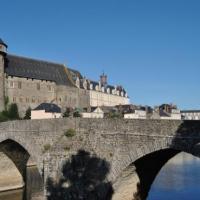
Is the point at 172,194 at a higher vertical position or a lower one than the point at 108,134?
lower

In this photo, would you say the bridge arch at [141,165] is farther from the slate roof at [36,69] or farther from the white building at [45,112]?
the slate roof at [36,69]

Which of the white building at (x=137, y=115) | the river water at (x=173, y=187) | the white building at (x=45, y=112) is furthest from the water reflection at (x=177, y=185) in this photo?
the white building at (x=137, y=115)

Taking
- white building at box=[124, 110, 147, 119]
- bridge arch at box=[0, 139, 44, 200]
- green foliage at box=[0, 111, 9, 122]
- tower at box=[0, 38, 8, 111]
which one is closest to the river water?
bridge arch at box=[0, 139, 44, 200]

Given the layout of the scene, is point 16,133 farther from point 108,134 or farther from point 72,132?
point 108,134

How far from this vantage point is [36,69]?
210ft

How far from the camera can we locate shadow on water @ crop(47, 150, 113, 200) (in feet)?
60.9

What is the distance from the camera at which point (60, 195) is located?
65.5 feet

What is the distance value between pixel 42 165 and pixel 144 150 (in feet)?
25.7

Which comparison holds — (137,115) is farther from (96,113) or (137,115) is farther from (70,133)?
(70,133)

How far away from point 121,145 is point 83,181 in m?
2.78

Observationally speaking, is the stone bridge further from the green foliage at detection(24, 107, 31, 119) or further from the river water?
the green foliage at detection(24, 107, 31, 119)

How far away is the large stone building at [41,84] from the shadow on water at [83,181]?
115ft

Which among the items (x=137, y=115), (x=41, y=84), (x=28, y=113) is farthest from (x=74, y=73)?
(x=28, y=113)

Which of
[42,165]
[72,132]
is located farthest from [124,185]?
[42,165]
